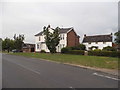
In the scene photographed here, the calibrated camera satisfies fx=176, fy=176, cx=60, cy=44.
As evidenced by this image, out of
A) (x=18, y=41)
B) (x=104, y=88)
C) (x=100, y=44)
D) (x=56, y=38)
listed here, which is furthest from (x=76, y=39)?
(x=104, y=88)

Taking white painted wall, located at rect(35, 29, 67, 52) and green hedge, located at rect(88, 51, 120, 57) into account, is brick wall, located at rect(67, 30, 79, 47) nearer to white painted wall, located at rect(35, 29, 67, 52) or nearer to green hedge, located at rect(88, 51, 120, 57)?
white painted wall, located at rect(35, 29, 67, 52)

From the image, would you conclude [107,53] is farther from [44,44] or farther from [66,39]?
[44,44]

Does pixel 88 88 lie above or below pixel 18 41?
below

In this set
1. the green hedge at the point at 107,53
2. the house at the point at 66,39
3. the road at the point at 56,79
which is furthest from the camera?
the house at the point at 66,39

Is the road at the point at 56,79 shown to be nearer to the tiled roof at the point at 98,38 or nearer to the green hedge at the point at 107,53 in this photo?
the green hedge at the point at 107,53

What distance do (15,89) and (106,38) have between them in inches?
2159

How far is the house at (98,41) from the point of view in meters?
57.5

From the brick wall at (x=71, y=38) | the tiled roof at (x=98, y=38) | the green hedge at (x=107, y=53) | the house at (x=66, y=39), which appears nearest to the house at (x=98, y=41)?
the tiled roof at (x=98, y=38)

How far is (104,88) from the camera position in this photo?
7586 mm

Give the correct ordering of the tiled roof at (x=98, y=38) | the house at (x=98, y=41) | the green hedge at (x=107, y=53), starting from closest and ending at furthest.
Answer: the green hedge at (x=107, y=53)
the house at (x=98, y=41)
the tiled roof at (x=98, y=38)

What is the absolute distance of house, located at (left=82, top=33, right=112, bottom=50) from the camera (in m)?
57.5

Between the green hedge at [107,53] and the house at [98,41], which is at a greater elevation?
the house at [98,41]

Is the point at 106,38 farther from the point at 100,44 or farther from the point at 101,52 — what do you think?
the point at 101,52

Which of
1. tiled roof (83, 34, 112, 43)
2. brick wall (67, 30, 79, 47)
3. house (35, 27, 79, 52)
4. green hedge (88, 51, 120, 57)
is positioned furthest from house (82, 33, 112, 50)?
green hedge (88, 51, 120, 57)
